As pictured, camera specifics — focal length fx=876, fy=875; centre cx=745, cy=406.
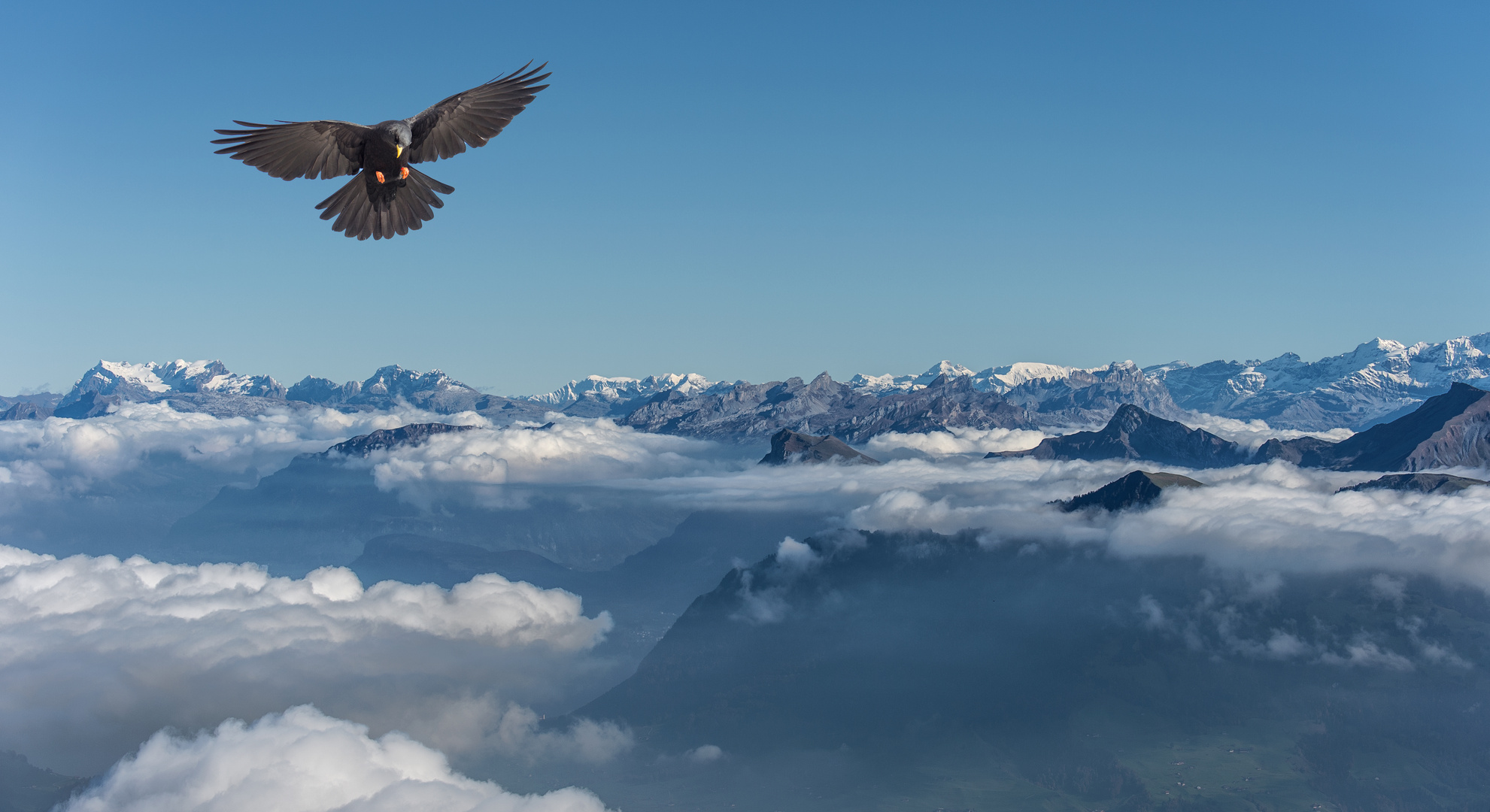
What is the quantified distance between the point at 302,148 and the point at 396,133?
2.49 meters

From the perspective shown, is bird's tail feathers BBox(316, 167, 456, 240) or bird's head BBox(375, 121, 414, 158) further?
bird's tail feathers BBox(316, 167, 456, 240)

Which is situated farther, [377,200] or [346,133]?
[377,200]

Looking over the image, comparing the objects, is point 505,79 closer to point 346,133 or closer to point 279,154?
point 346,133

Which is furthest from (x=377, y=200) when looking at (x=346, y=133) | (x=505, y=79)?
(x=505, y=79)

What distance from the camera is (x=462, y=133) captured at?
67.8 ft

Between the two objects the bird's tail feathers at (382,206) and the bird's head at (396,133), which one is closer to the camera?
the bird's head at (396,133)

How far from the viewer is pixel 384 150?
62.9 feet

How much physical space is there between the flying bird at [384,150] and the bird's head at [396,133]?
0.02 m

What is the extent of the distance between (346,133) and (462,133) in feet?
8.24

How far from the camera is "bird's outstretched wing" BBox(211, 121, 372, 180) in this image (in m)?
18.8

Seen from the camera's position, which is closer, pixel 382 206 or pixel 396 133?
pixel 396 133

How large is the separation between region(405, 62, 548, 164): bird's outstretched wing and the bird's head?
697mm

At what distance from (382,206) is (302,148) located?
2.05m

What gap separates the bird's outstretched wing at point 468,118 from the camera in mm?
19688
